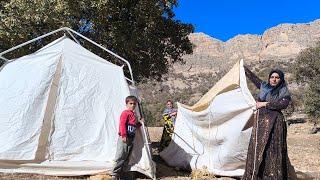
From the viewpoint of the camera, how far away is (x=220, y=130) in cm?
934

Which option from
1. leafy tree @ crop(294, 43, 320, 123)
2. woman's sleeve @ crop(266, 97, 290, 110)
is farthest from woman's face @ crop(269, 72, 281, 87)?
leafy tree @ crop(294, 43, 320, 123)

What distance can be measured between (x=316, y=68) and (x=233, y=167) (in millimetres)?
22175

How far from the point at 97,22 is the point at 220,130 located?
5.74 m

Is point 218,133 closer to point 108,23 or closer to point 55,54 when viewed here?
point 55,54

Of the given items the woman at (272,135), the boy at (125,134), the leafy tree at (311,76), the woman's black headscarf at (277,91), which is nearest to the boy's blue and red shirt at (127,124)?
the boy at (125,134)

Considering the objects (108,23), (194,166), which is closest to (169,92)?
(108,23)

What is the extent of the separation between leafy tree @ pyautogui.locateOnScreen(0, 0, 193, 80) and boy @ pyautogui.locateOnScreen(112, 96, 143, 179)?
5.25 m

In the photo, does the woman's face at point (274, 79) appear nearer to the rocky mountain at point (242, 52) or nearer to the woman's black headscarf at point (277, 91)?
the woman's black headscarf at point (277, 91)

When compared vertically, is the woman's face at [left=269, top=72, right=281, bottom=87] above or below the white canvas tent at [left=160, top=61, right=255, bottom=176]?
above

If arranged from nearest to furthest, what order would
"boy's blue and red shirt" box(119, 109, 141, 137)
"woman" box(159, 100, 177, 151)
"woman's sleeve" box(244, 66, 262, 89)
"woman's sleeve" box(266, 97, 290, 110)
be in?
"woman's sleeve" box(266, 97, 290, 110) < "boy's blue and red shirt" box(119, 109, 141, 137) < "woman's sleeve" box(244, 66, 262, 89) < "woman" box(159, 100, 177, 151)

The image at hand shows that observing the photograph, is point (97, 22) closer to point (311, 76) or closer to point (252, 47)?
point (311, 76)

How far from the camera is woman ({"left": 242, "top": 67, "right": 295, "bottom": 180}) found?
23.9ft

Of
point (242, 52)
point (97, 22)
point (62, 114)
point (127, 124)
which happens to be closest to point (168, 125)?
point (97, 22)

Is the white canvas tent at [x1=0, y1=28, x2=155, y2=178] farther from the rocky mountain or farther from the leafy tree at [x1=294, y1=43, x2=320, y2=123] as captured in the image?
the rocky mountain
